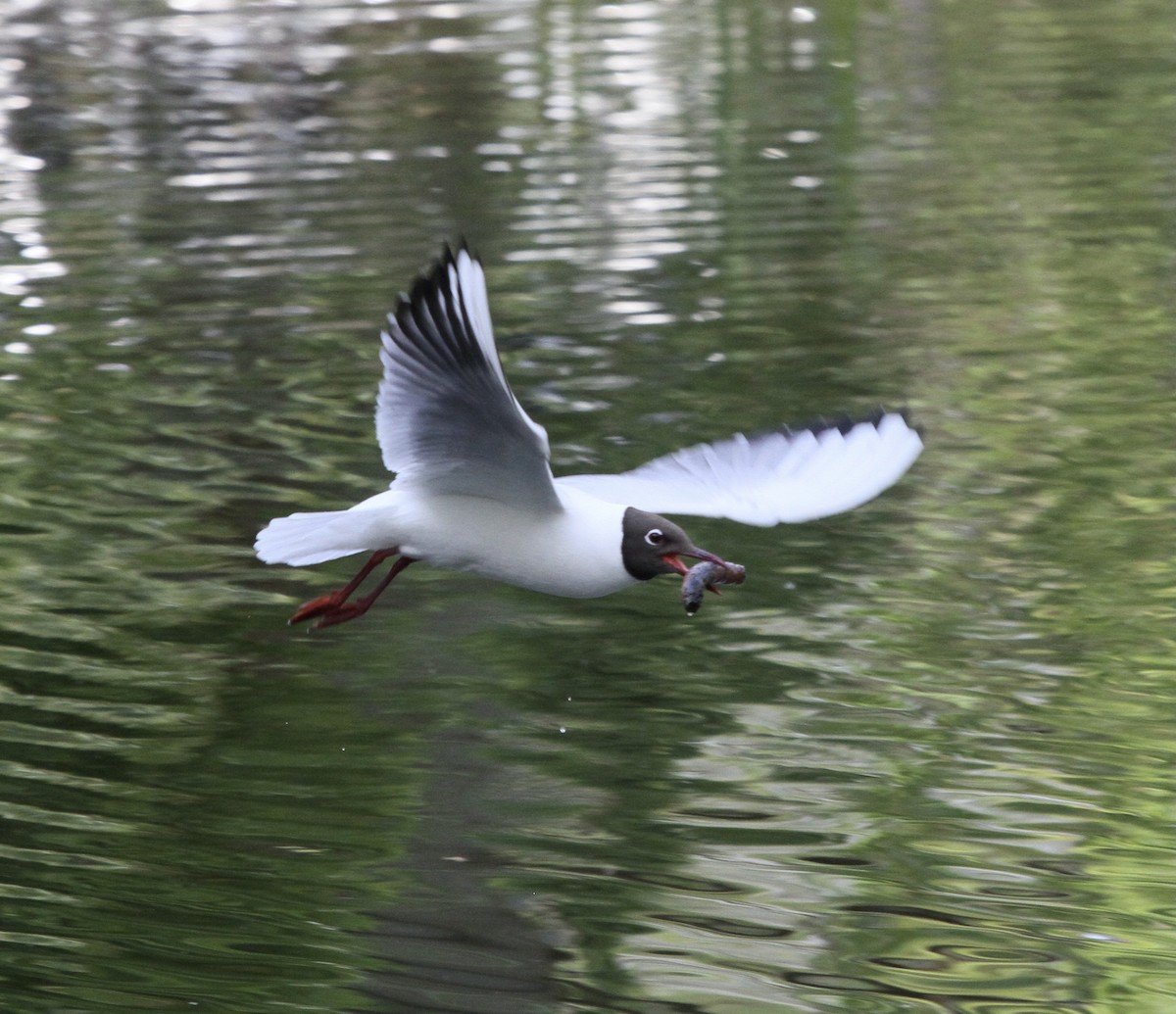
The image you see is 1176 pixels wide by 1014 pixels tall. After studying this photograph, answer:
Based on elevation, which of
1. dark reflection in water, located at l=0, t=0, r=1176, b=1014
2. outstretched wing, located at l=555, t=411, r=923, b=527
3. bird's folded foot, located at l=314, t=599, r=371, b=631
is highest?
outstretched wing, located at l=555, t=411, r=923, b=527

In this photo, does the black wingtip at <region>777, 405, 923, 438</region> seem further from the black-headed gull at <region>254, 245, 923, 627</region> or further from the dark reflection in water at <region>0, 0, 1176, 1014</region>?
the dark reflection in water at <region>0, 0, 1176, 1014</region>

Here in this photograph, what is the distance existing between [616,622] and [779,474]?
1413 mm

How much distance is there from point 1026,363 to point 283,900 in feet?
18.8

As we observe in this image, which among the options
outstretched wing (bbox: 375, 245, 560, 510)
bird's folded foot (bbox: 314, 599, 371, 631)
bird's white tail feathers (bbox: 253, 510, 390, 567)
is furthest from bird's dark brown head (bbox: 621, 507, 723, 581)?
bird's folded foot (bbox: 314, 599, 371, 631)

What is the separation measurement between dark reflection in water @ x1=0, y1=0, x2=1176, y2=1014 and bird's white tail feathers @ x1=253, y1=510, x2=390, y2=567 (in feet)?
2.49

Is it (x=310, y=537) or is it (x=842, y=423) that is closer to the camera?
(x=310, y=537)

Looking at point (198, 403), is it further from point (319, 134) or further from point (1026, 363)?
point (319, 134)

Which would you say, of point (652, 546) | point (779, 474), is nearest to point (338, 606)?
point (652, 546)

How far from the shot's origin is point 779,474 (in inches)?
239

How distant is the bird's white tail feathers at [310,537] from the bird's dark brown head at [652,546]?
743 millimetres

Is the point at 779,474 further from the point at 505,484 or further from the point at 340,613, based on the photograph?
the point at 340,613

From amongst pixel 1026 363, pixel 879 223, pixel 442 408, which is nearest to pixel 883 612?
pixel 442 408

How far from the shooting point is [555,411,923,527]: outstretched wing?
5891 millimetres

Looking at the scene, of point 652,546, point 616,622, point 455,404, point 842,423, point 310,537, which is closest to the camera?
point 455,404
